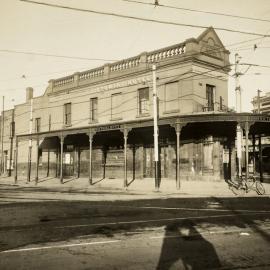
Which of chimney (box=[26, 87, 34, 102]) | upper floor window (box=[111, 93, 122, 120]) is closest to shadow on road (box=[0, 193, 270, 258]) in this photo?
upper floor window (box=[111, 93, 122, 120])

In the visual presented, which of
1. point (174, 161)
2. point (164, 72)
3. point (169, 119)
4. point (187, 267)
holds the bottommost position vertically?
point (187, 267)

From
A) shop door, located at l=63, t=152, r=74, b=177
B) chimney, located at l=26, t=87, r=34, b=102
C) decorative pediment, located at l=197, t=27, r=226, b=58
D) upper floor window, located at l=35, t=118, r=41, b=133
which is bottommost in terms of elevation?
shop door, located at l=63, t=152, r=74, b=177

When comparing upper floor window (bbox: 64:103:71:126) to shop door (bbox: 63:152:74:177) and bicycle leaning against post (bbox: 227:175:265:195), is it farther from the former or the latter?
bicycle leaning against post (bbox: 227:175:265:195)

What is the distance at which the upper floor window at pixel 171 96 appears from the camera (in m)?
23.9

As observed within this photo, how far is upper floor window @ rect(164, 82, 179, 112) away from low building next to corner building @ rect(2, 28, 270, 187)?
65 millimetres

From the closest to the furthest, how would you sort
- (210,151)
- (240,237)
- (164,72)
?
(240,237) < (210,151) < (164,72)

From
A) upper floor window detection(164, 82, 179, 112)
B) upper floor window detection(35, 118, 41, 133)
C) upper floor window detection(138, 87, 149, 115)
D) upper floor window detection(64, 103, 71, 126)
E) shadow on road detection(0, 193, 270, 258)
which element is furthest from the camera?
upper floor window detection(35, 118, 41, 133)

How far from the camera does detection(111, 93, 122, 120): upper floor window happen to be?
27.1m

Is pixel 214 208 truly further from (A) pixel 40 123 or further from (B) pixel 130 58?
(A) pixel 40 123

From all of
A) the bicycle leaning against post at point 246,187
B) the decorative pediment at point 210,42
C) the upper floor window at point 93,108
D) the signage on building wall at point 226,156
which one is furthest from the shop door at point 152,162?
the decorative pediment at point 210,42

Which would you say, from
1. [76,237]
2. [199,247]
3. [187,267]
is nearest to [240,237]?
[199,247]

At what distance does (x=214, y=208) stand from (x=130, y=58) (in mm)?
16539

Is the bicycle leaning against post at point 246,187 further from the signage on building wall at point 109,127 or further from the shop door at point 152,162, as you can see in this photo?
the signage on building wall at point 109,127

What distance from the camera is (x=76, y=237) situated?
796 cm
